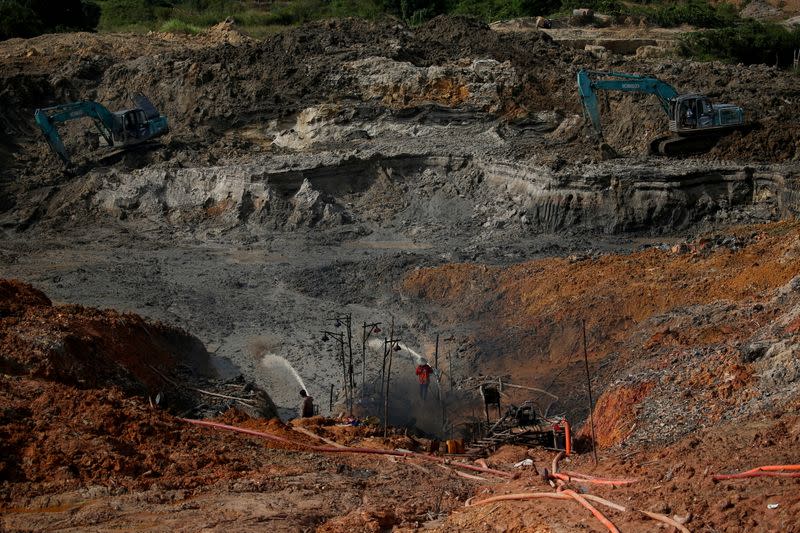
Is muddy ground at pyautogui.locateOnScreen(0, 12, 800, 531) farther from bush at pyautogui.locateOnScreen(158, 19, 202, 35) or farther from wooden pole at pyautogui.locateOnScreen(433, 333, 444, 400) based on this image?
bush at pyautogui.locateOnScreen(158, 19, 202, 35)

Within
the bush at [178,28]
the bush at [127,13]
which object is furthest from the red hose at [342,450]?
the bush at [127,13]

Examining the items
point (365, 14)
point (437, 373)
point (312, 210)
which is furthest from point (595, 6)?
point (437, 373)

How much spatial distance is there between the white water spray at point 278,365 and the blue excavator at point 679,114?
1196cm

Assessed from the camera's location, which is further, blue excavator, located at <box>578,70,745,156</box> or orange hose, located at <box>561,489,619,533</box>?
blue excavator, located at <box>578,70,745,156</box>

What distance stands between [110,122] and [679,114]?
648 inches

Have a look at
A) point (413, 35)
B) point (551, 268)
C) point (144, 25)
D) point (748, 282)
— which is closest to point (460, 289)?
point (551, 268)

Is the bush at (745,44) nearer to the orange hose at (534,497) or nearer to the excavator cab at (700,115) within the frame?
the excavator cab at (700,115)

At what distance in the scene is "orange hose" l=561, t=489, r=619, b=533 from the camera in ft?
28.2

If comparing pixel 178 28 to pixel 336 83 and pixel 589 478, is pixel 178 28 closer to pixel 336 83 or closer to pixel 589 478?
pixel 336 83

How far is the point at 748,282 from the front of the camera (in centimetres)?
1689

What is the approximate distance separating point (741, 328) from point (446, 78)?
17102 mm

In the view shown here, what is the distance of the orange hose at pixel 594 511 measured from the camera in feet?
28.2

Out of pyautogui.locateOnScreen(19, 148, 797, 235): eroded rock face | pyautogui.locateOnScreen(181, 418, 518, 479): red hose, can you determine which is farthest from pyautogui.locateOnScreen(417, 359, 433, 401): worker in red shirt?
pyautogui.locateOnScreen(19, 148, 797, 235): eroded rock face

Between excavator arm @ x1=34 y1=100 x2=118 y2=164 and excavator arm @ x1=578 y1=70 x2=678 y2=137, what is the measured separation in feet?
45.5
